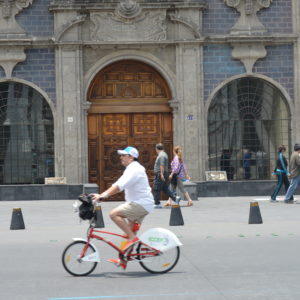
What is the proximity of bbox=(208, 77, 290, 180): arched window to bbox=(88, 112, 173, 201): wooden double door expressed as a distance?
1567 millimetres

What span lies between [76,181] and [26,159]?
1.79 meters

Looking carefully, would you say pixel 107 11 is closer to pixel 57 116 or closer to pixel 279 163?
pixel 57 116

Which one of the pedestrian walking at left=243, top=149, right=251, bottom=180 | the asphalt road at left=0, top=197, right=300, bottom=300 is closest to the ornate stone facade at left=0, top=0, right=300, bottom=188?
the pedestrian walking at left=243, top=149, right=251, bottom=180

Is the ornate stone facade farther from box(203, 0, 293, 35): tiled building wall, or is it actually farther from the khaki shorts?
the khaki shorts

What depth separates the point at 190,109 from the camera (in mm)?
25625

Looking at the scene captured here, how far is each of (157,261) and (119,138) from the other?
15.9 m

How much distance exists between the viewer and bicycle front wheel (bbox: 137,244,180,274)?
1033cm

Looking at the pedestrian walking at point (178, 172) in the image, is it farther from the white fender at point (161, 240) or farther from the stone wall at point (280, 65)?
the white fender at point (161, 240)

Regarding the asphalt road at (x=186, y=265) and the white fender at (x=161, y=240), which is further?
the white fender at (x=161, y=240)

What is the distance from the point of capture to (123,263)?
1027 centimetres

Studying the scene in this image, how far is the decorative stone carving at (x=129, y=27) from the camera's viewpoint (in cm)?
2539

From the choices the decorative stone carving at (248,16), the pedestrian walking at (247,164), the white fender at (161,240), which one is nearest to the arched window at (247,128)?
the pedestrian walking at (247,164)

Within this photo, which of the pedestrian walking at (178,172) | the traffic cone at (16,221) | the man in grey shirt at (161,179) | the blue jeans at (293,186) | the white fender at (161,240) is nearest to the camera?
the white fender at (161,240)

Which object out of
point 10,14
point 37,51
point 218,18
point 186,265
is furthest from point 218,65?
point 186,265
